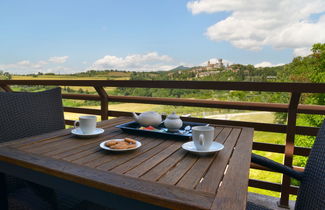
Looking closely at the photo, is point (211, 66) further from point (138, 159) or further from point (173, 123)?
point (138, 159)

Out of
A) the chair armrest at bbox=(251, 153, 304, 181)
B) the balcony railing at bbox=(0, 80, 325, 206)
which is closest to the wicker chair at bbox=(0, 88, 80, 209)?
the balcony railing at bbox=(0, 80, 325, 206)

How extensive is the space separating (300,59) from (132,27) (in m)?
19.4

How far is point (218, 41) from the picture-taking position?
31.0 meters

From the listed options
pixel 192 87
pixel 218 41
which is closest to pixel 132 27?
pixel 218 41

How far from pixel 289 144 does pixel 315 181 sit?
1140 mm

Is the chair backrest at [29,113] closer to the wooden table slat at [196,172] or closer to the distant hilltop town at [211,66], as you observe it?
the wooden table slat at [196,172]

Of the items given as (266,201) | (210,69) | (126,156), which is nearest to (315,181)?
(126,156)

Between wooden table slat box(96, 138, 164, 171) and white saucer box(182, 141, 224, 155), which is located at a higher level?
white saucer box(182, 141, 224, 155)

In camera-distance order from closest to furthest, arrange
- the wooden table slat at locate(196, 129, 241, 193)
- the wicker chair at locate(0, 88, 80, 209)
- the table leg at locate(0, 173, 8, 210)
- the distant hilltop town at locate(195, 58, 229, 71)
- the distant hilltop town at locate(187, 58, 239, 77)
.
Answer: the wooden table slat at locate(196, 129, 241, 193)
the table leg at locate(0, 173, 8, 210)
the wicker chair at locate(0, 88, 80, 209)
the distant hilltop town at locate(187, 58, 239, 77)
the distant hilltop town at locate(195, 58, 229, 71)

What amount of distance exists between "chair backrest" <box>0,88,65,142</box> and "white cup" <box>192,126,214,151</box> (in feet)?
3.77

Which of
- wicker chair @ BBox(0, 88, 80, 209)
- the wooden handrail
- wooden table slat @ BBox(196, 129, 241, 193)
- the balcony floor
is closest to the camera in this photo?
wooden table slat @ BBox(196, 129, 241, 193)

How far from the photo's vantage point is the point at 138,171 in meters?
0.91

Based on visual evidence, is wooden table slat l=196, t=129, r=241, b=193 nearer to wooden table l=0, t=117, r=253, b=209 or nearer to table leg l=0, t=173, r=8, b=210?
wooden table l=0, t=117, r=253, b=209

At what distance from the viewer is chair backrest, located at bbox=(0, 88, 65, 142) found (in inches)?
59.4
